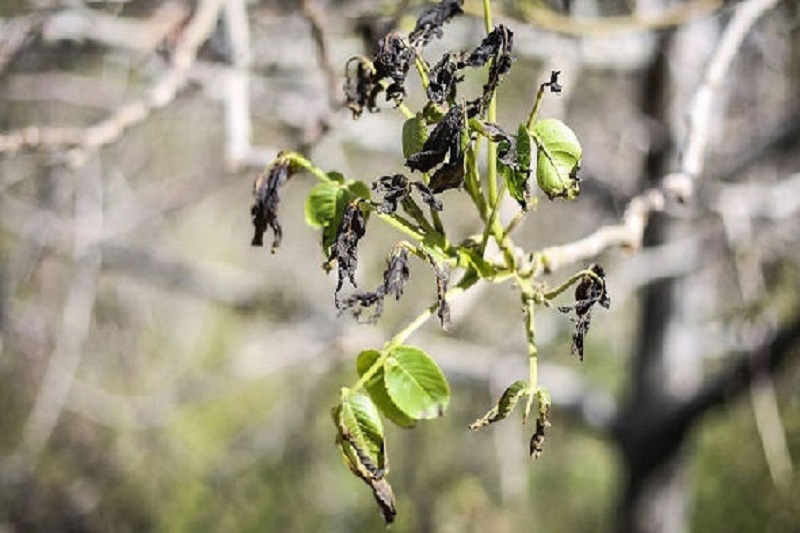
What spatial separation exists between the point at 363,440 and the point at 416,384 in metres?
0.06

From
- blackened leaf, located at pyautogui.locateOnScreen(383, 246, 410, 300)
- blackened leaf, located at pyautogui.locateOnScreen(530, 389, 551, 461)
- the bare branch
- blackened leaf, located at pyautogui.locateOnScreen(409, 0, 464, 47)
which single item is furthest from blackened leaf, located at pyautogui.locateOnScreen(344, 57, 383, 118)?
the bare branch

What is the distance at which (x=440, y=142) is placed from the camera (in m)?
0.67

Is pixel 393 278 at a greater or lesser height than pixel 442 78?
lesser

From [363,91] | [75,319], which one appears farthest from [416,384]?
[75,319]

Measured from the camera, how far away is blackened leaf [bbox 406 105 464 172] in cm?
67

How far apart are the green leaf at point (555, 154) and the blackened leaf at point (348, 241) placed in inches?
5.0

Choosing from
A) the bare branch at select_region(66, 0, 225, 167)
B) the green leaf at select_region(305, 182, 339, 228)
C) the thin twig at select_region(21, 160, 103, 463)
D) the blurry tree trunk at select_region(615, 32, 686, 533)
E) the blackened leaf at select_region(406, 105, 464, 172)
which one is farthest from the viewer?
the blurry tree trunk at select_region(615, 32, 686, 533)

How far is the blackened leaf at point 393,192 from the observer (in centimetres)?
69

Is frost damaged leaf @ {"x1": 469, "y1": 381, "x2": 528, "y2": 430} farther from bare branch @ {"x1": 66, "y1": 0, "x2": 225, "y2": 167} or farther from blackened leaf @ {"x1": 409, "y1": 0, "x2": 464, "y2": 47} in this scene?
bare branch @ {"x1": 66, "y1": 0, "x2": 225, "y2": 167}

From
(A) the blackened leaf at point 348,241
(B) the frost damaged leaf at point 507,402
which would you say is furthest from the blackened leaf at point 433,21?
(B) the frost damaged leaf at point 507,402

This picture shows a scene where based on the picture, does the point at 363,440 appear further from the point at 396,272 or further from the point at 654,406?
the point at 654,406

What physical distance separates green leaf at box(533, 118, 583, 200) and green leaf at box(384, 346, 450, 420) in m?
0.15

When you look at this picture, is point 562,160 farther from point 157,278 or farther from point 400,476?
point 400,476

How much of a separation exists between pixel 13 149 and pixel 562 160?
0.73 meters
